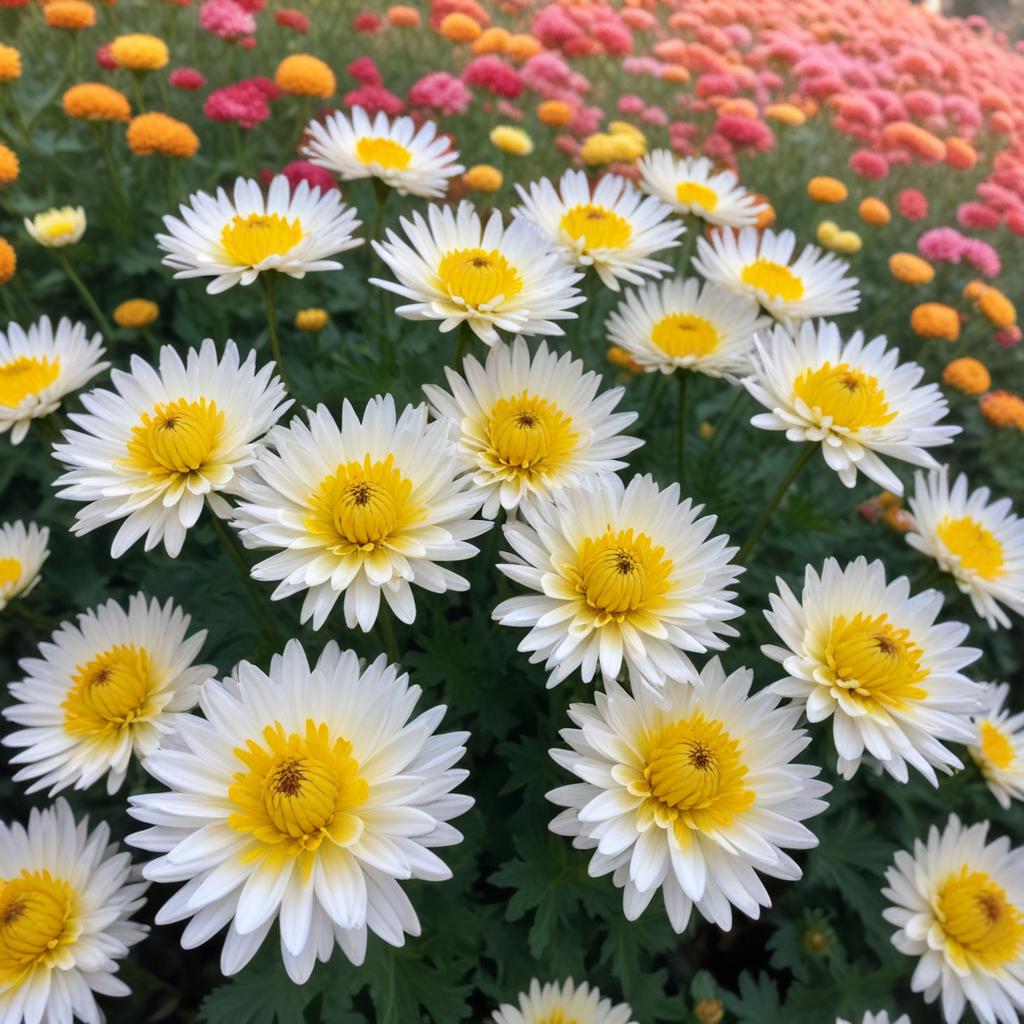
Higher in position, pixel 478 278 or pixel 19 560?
pixel 478 278

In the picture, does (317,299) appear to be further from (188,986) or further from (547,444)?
(188,986)

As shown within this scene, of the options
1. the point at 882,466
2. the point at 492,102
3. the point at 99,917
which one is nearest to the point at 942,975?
the point at 882,466

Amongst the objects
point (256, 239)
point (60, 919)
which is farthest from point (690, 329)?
point (60, 919)

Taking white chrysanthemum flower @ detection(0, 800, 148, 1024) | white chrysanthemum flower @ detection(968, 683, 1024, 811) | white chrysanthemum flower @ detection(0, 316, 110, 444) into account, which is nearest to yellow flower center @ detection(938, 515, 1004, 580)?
white chrysanthemum flower @ detection(968, 683, 1024, 811)

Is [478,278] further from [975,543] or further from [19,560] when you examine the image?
[975,543]

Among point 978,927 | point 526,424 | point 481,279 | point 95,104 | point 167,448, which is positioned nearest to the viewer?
point 167,448

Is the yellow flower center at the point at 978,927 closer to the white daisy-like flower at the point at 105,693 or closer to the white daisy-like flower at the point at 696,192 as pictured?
the white daisy-like flower at the point at 105,693
